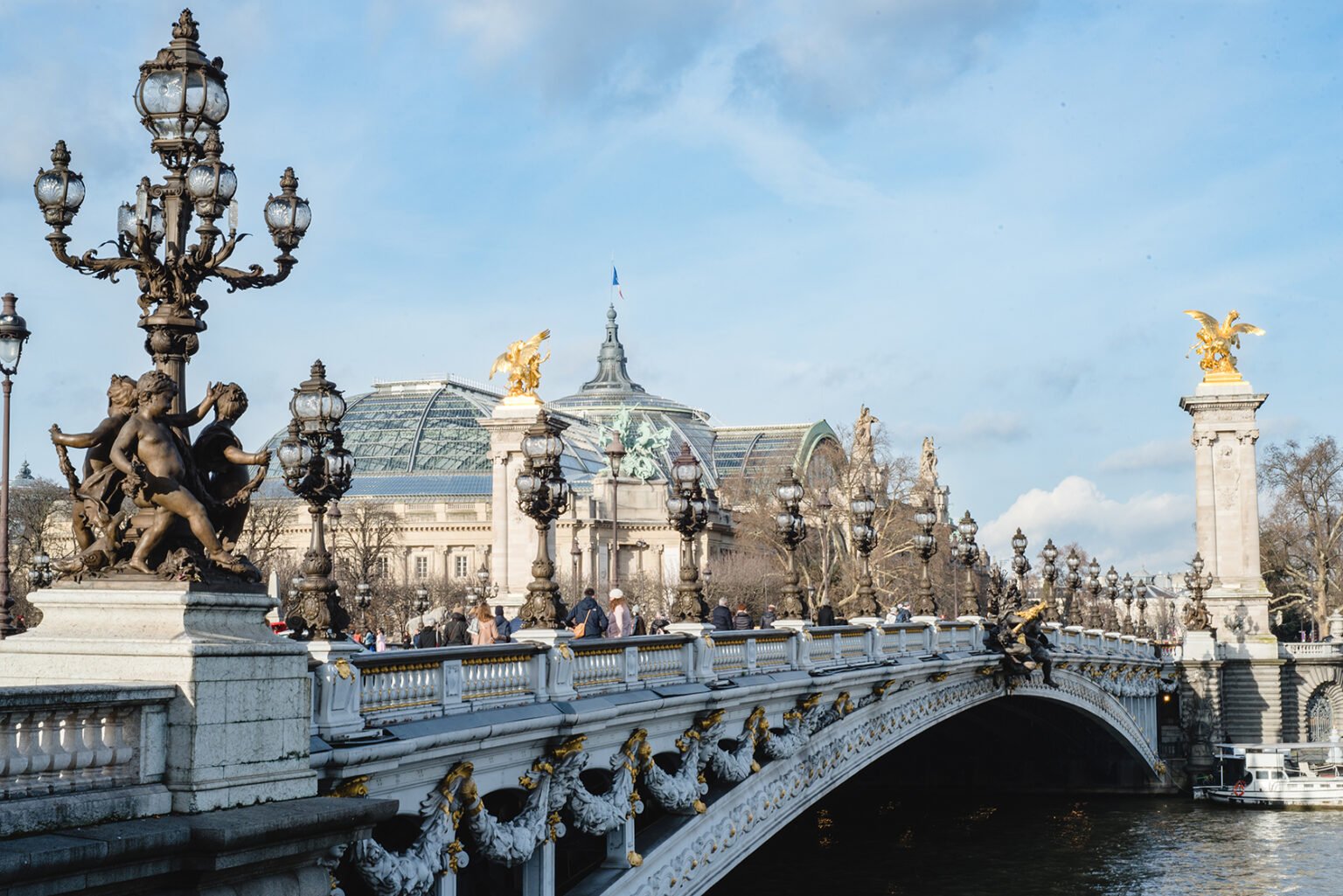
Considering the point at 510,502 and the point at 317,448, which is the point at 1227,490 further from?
the point at 317,448

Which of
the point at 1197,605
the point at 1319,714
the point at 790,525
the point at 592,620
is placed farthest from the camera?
the point at 1319,714

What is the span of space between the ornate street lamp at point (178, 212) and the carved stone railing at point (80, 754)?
222 centimetres

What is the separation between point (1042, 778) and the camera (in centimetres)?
5853

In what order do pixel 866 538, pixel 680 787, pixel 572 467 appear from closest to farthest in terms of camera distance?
pixel 680 787, pixel 866 538, pixel 572 467

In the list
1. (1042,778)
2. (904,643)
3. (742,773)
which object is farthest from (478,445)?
(742,773)

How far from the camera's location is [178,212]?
11031mm

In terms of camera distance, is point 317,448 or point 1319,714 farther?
point 1319,714

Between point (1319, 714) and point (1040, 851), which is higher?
point (1319, 714)

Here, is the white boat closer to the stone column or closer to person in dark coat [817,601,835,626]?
the stone column

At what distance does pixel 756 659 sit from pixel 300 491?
8946mm

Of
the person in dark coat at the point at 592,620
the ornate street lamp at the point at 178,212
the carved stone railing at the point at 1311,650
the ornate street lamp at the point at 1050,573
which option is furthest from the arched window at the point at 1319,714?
the ornate street lamp at the point at 178,212

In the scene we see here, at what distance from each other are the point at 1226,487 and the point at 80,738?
70565 mm

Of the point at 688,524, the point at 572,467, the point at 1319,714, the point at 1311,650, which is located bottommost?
the point at 1319,714

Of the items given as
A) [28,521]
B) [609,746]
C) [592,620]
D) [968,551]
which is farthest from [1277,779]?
[609,746]
